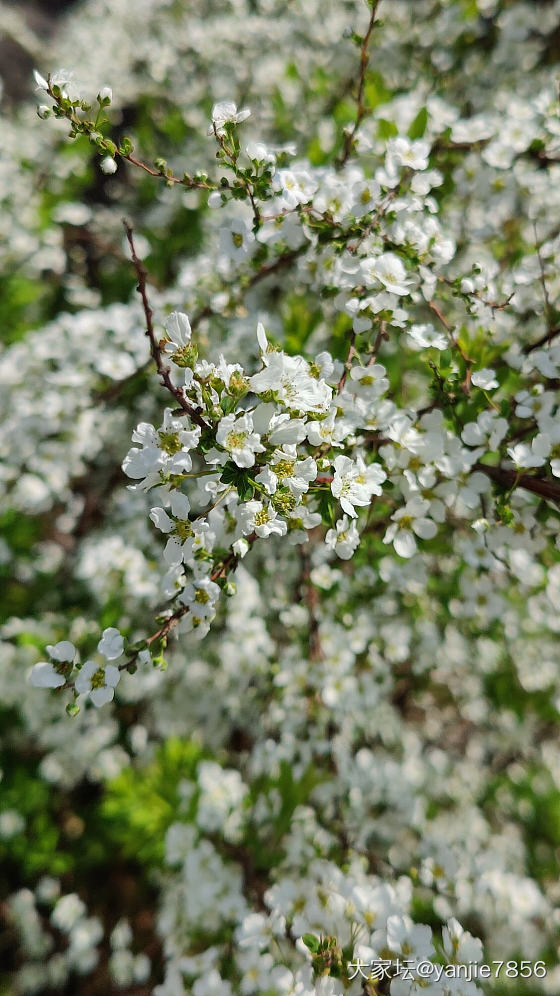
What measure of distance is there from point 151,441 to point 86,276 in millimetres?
4812

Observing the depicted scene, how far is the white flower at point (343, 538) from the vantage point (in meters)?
1.32

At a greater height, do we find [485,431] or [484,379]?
[484,379]

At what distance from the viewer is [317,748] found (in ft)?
8.05

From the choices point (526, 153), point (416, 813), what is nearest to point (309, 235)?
point (526, 153)

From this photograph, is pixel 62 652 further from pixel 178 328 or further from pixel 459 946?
pixel 459 946

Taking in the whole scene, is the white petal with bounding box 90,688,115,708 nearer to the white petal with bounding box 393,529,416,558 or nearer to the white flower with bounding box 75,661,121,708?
the white flower with bounding box 75,661,121,708

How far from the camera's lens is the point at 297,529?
4.33 ft

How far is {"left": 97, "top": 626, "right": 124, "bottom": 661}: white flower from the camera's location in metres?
1.27

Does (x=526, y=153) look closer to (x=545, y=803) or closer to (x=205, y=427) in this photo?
(x=205, y=427)

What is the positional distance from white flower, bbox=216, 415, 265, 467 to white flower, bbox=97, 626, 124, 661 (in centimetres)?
52

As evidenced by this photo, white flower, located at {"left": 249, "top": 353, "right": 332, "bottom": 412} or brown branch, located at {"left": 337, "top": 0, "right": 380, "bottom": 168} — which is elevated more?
brown branch, located at {"left": 337, "top": 0, "right": 380, "bottom": 168}

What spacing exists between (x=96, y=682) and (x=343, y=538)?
66cm

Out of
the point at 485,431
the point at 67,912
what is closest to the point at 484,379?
the point at 485,431

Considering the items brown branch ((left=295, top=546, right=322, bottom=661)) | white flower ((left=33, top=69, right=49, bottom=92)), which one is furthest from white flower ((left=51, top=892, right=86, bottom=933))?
white flower ((left=33, top=69, right=49, bottom=92))
